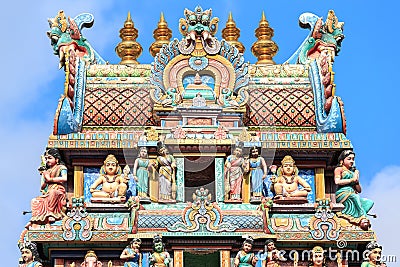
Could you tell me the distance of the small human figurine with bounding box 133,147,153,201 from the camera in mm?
33062

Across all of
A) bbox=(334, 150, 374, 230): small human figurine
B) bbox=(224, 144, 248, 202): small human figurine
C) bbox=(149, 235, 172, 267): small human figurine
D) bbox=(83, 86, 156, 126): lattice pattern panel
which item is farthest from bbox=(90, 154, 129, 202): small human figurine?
bbox=(334, 150, 374, 230): small human figurine

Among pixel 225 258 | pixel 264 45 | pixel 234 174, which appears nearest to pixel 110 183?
pixel 234 174

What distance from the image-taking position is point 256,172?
109 feet

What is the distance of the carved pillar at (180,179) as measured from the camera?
33.1 m

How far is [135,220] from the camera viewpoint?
106 ft

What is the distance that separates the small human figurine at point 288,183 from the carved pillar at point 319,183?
0.40 meters

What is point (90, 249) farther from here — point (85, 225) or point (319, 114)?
point (319, 114)

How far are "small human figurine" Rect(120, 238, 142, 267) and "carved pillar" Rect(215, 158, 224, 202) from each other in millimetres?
2157

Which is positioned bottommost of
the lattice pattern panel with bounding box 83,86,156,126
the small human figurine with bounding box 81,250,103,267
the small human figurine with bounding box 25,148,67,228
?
the small human figurine with bounding box 81,250,103,267

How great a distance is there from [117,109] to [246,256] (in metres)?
5.07

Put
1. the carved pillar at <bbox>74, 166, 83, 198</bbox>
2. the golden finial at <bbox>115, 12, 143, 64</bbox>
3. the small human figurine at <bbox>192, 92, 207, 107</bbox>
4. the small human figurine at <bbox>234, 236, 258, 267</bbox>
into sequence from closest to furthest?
the small human figurine at <bbox>234, 236, 258, 267</bbox> → the carved pillar at <bbox>74, 166, 83, 198</bbox> → the small human figurine at <bbox>192, 92, 207, 107</bbox> → the golden finial at <bbox>115, 12, 143, 64</bbox>

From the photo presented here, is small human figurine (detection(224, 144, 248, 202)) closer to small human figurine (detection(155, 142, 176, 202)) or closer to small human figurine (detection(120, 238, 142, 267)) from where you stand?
small human figurine (detection(155, 142, 176, 202))

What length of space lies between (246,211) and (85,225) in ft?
11.2

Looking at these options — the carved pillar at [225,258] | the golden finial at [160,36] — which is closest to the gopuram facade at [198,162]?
the carved pillar at [225,258]
